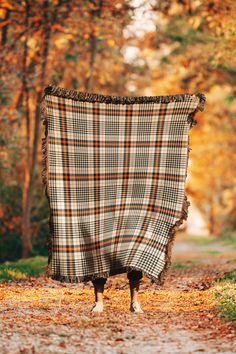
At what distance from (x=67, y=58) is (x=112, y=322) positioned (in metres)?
13.9

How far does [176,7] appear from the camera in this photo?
19812 millimetres

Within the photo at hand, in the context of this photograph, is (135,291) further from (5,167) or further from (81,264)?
(5,167)

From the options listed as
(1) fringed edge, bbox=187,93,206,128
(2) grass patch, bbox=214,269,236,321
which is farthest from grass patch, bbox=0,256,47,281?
(1) fringed edge, bbox=187,93,206,128

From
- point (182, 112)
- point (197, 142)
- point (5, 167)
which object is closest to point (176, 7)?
point (5, 167)

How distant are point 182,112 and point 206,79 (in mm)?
16484

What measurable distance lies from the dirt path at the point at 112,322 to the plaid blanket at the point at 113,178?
62 cm

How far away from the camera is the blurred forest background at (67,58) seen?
56.9 feet

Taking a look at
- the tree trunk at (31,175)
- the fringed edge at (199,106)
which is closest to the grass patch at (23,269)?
the tree trunk at (31,175)

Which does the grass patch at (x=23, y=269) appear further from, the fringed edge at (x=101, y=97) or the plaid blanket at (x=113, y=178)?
the fringed edge at (x=101, y=97)

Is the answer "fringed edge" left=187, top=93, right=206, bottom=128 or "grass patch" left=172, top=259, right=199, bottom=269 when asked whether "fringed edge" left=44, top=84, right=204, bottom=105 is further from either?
"grass patch" left=172, top=259, right=199, bottom=269

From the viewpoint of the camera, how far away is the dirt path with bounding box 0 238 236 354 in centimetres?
697


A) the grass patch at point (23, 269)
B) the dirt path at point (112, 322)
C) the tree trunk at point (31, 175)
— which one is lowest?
the dirt path at point (112, 322)

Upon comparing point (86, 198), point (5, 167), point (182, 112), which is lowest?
point (86, 198)

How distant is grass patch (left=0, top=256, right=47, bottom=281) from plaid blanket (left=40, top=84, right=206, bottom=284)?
530cm
